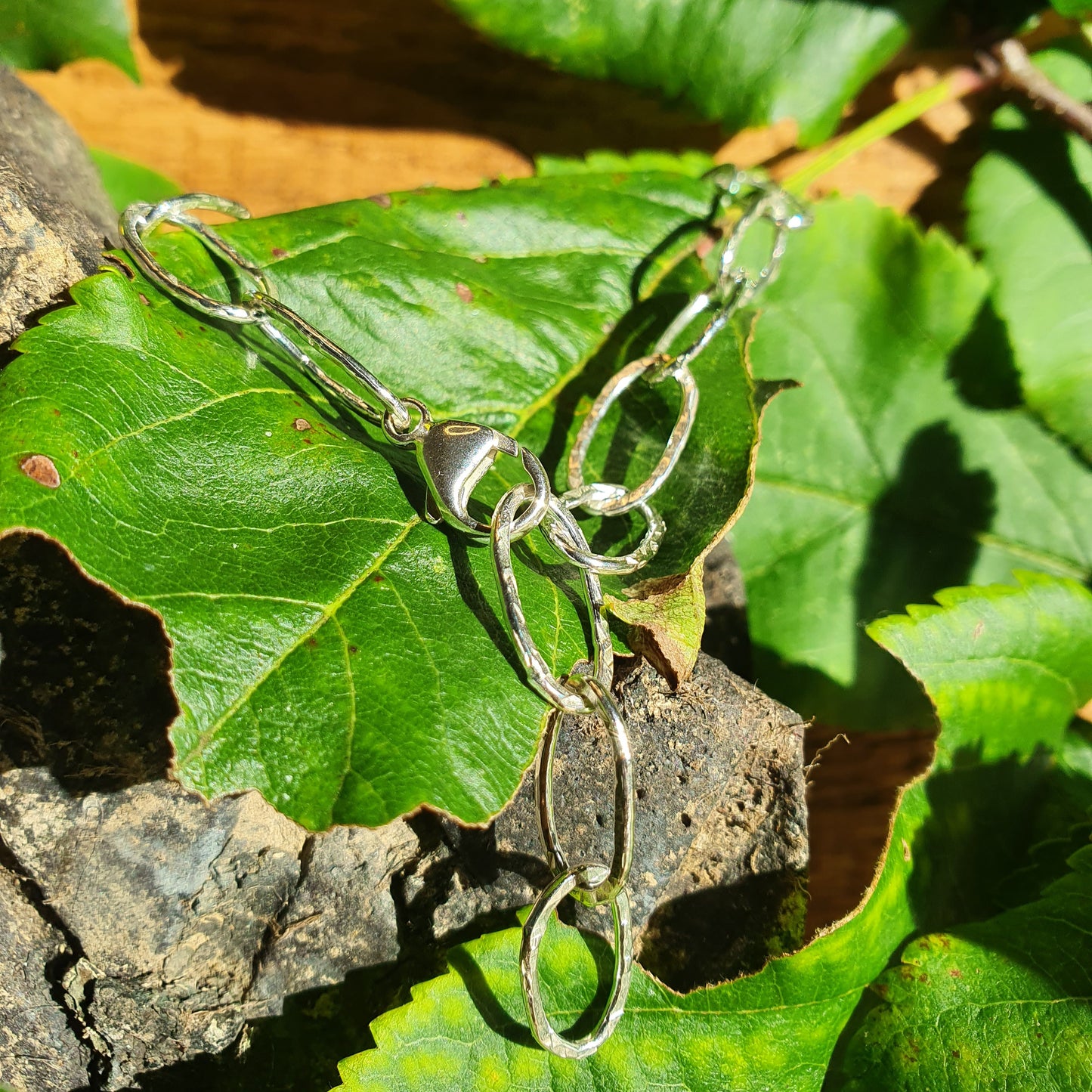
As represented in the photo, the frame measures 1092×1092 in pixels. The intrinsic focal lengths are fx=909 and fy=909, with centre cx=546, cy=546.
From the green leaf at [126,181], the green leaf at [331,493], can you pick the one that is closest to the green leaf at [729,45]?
the green leaf at [331,493]

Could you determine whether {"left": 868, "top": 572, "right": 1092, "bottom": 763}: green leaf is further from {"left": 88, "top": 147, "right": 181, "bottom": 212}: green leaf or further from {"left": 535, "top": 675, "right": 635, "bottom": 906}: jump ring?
{"left": 88, "top": 147, "right": 181, "bottom": 212}: green leaf

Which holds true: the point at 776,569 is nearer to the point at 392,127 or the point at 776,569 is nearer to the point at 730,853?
the point at 730,853

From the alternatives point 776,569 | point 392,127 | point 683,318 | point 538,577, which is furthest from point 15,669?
point 392,127

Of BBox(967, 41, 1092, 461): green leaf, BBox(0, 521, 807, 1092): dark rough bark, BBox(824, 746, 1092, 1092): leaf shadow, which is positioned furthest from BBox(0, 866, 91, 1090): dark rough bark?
BBox(967, 41, 1092, 461): green leaf

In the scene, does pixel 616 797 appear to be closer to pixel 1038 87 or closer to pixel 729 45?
pixel 729 45

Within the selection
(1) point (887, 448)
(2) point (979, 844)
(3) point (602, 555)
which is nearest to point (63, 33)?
(3) point (602, 555)
